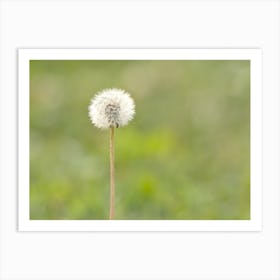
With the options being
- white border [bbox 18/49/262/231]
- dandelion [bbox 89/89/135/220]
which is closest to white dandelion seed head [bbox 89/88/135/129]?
dandelion [bbox 89/89/135/220]

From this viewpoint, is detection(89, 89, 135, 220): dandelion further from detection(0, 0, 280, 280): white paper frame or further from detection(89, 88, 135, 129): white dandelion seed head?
detection(0, 0, 280, 280): white paper frame

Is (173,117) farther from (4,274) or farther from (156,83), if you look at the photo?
(4,274)

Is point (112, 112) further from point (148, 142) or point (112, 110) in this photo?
point (148, 142)

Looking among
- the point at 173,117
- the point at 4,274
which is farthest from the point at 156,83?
the point at 4,274

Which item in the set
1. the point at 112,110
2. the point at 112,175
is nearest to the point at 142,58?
the point at 112,110

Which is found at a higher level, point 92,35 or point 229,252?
point 92,35

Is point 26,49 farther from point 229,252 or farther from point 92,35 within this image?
point 229,252
